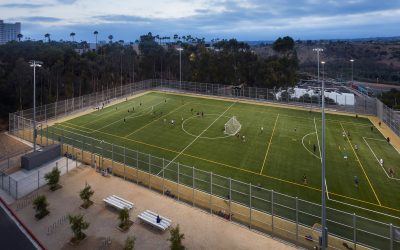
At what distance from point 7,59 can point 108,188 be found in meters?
76.7

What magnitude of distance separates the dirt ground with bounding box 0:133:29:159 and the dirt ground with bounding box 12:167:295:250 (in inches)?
537

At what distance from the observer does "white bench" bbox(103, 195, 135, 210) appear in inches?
936

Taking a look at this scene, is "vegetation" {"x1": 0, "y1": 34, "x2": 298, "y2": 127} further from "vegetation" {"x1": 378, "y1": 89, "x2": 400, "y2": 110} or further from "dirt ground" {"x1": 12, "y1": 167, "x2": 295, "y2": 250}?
"dirt ground" {"x1": 12, "y1": 167, "x2": 295, "y2": 250}

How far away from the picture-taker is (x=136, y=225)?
22203mm

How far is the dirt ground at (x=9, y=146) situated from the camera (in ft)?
126

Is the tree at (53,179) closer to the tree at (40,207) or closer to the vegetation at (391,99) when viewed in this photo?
the tree at (40,207)

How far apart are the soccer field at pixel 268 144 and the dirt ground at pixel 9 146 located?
7.89 metres

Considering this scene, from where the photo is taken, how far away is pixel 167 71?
359ft

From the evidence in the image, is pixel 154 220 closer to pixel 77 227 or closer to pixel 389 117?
pixel 77 227

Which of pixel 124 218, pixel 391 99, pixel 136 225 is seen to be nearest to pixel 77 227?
pixel 124 218

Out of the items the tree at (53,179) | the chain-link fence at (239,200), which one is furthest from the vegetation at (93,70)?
the tree at (53,179)

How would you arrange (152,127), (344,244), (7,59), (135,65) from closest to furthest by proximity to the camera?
(344,244)
(152,127)
(7,59)
(135,65)

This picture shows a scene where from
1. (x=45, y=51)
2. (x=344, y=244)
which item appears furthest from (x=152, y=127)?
(x=45, y=51)

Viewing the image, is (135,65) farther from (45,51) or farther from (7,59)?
(7,59)
